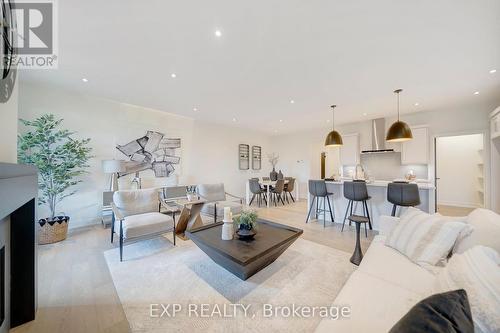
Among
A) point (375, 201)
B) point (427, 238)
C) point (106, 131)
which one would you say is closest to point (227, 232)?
point (427, 238)

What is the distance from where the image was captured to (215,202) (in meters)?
4.31

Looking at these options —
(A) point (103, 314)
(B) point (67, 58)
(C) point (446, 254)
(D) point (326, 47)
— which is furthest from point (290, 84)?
(A) point (103, 314)

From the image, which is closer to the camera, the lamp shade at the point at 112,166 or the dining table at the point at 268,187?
the lamp shade at the point at 112,166

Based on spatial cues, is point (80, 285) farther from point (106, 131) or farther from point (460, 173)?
point (460, 173)

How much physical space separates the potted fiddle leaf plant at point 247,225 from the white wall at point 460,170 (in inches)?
256

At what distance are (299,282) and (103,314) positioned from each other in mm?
1878

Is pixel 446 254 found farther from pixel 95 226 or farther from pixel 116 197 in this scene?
pixel 95 226

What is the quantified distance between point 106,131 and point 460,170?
32.4 ft

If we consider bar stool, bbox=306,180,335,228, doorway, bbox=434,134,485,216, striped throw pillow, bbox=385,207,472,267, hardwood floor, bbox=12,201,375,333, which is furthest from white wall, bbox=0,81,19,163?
doorway, bbox=434,134,485,216

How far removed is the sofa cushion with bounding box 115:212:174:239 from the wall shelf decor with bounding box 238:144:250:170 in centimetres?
461

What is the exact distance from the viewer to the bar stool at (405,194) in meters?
3.11

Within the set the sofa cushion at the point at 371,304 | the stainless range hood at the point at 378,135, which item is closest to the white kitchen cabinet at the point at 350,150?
the stainless range hood at the point at 378,135

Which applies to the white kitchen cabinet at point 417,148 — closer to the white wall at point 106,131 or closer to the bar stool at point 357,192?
the bar stool at point 357,192

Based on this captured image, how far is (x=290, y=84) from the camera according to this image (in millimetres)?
3455
